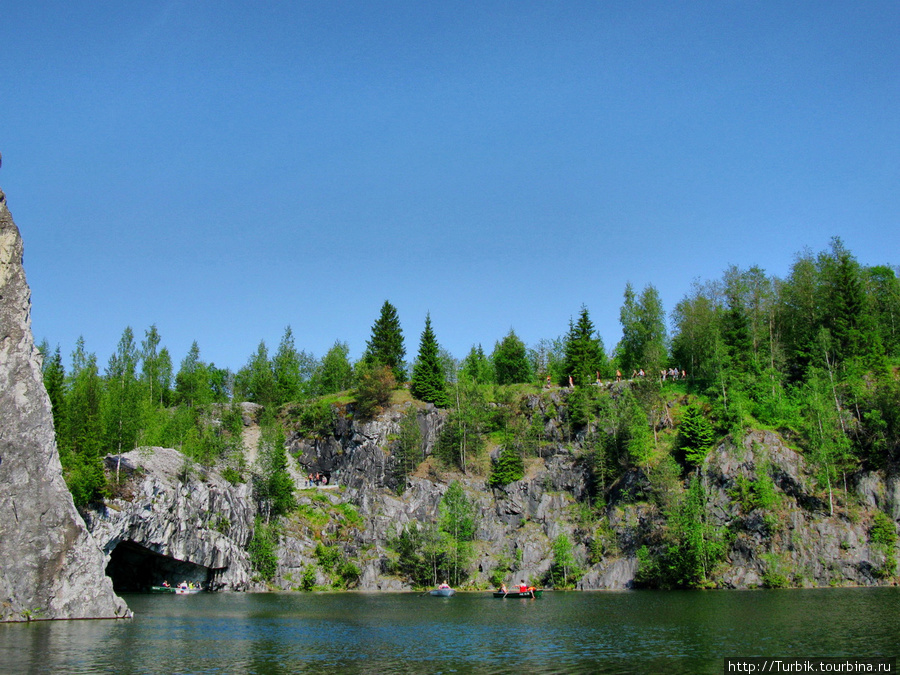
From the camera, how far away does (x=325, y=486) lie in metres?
108

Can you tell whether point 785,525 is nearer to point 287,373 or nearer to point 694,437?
point 694,437

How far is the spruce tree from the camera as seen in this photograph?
388 ft

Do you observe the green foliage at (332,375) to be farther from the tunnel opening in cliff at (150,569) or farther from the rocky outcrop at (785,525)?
the rocky outcrop at (785,525)

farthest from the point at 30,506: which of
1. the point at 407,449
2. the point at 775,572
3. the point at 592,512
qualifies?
the point at 775,572

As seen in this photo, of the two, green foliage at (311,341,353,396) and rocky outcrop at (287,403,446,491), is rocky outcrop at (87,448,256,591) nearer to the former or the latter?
rocky outcrop at (287,403,446,491)

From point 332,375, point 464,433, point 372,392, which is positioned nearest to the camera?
point 464,433

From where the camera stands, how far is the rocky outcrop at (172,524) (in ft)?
245

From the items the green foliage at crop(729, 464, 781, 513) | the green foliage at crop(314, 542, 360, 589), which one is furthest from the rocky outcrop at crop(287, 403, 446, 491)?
the green foliage at crop(729, 464, 781, 513)

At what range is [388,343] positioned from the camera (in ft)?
432

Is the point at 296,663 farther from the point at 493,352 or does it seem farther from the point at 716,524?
the point at 493,352

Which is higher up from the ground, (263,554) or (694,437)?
(694,437)

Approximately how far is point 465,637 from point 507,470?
62.9 metres

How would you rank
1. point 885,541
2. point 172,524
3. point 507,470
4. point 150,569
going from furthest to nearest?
1. point 507,470
2. point 150,569
3. point 172,524
4. point 885,541

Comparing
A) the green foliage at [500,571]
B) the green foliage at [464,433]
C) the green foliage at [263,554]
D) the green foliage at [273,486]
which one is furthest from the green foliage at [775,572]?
the green foliage at [273,486]
